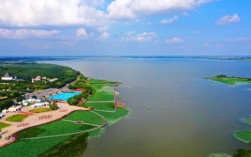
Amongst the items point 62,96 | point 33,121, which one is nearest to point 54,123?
point 33,121

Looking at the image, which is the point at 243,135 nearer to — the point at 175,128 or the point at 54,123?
the point at 175,128

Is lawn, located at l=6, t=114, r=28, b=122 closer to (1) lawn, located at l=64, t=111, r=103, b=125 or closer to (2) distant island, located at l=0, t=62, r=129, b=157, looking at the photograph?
(2) distant island, located at l=0, t=62, r=129, b=157

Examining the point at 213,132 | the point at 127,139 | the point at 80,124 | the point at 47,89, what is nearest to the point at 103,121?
the point at 80,124

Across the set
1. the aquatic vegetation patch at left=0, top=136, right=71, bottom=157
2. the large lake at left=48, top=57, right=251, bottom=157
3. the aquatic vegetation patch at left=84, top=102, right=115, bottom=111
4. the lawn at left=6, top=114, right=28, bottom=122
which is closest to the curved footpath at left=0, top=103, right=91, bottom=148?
the lawn at left=6, top=114, right=28, bottom=122

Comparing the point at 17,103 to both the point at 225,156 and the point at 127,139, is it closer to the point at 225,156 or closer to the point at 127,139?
the point at 127,139

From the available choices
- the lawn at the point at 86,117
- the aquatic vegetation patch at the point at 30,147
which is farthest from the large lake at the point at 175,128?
the aquatic vegetation patch at the point at 30,147

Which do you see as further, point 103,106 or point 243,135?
point 103,106
